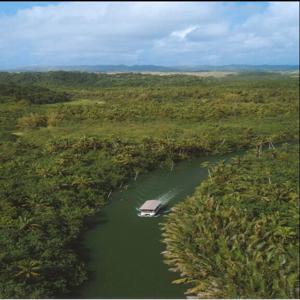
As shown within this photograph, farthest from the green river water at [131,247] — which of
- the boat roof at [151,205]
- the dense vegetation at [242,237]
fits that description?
the dense vegetation at [242,237]

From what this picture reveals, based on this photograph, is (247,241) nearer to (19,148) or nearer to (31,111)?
(19,148)

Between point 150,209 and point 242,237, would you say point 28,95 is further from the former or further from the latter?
point 242,237

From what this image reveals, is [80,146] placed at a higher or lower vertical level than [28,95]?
lower

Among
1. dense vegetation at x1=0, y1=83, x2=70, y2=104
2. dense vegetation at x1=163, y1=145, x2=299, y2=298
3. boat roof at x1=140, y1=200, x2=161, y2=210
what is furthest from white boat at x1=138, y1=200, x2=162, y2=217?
dense vegetation at x1=0, y1=83, x2=70, y2=104

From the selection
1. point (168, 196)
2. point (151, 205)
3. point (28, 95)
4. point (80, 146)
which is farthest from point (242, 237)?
point (28, 95)

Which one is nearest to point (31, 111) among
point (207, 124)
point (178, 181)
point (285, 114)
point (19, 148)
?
point (19, 148)

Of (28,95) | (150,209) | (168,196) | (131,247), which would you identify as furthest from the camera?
(28,95)
